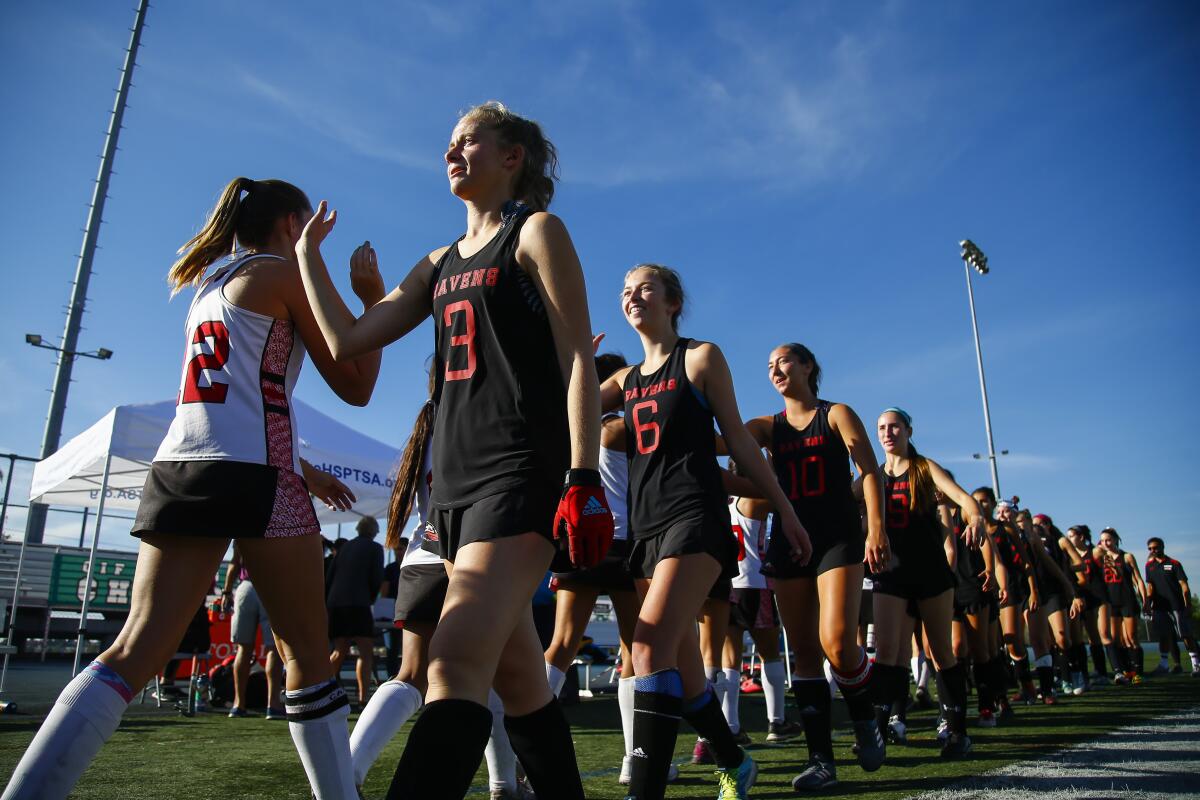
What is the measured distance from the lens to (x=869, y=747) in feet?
13.9

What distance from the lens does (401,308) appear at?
2.44m

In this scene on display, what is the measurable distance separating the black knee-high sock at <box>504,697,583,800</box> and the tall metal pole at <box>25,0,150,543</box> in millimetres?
24713

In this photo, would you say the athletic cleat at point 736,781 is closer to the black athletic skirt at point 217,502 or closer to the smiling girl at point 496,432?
the smiling girl at point 496,432

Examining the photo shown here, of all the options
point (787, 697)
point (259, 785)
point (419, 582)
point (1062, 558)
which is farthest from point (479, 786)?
point (1062, 558)

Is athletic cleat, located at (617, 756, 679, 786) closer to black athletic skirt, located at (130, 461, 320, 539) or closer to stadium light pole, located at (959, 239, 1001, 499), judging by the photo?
black athletic skirt, located at (130, 461, 320, 539)

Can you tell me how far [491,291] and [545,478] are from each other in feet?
1.80

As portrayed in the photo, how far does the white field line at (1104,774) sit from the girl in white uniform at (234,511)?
8.95 feet

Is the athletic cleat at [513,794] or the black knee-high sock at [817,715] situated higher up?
the black knee-high sock at [817,715]

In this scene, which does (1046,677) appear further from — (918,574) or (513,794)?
(513,794)

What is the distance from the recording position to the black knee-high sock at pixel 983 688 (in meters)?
6.92

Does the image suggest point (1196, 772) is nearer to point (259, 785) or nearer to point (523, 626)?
point (523, 626)

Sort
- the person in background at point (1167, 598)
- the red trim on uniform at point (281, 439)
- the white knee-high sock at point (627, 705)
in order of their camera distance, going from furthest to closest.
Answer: the person in background at point (1167, 598) → the white knee-high sock at point (627, 705) → the red trim on uniform at point (281, 439)

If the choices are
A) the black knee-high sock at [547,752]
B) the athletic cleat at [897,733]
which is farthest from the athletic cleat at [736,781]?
the athletic cleat at [897,733]

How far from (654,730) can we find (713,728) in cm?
60
